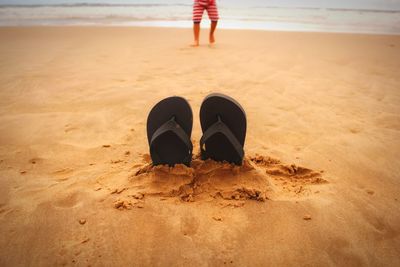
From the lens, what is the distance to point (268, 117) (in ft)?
8.46

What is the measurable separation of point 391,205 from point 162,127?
1.33 m

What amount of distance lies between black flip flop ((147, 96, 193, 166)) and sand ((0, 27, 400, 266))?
0.08 metres

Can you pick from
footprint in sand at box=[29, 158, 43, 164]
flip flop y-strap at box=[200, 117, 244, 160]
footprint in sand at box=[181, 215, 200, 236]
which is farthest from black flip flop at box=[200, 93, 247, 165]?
footprint in sand at box=[29, 158, 43, 164]

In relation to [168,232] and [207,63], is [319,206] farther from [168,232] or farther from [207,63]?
[207,63]

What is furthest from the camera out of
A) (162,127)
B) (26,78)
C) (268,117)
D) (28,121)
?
(26,78)

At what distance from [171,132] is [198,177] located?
316mm

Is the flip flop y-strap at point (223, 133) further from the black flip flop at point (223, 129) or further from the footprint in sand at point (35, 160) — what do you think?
the footprint in sand at point (35, 160)

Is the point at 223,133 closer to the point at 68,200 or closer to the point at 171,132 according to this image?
the point at 171,132

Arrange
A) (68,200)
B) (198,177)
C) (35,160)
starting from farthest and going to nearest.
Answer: (35,160) < (198,177) < (68,200)

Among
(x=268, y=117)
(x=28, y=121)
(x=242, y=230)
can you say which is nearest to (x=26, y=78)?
(x=28, y=121)

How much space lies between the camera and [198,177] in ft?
5.21

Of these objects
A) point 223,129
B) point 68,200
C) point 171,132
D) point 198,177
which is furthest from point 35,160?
point 223,129

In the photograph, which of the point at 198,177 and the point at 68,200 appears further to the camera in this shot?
the point at 198,177

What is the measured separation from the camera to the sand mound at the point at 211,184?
1.47 meters
